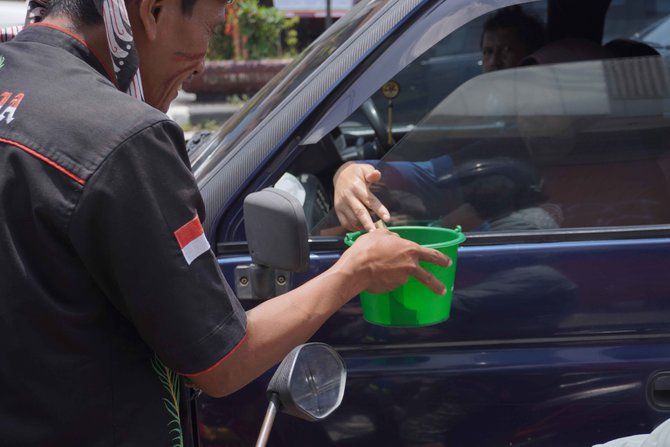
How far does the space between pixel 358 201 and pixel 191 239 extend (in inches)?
30.9

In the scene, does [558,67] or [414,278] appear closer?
[414,278]

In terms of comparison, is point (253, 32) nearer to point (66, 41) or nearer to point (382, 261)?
point (382, 261)

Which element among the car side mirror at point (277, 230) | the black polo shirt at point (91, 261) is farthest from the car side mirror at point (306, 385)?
the car side mirror at point (277, 230)

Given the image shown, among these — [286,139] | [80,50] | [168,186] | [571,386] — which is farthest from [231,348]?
[571,386]

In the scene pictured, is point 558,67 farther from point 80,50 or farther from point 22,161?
point 22,161

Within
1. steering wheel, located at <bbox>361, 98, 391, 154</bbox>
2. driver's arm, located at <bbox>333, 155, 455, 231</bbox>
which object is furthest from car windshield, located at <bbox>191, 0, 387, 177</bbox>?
steering wheel, located at <bbox>361, 98, 391, 154</bbox>

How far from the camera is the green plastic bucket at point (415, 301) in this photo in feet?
6.26

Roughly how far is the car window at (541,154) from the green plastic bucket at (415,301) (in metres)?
0.26

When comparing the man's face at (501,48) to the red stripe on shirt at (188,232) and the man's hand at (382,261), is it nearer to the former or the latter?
the man's hand at (382,261)

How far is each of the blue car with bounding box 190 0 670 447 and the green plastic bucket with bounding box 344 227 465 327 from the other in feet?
0.38

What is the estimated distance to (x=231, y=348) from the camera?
1.47 m

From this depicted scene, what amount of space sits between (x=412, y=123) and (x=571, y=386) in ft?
4.42

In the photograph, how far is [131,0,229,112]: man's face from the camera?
152 centimetres

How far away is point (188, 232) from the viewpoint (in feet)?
4.61
